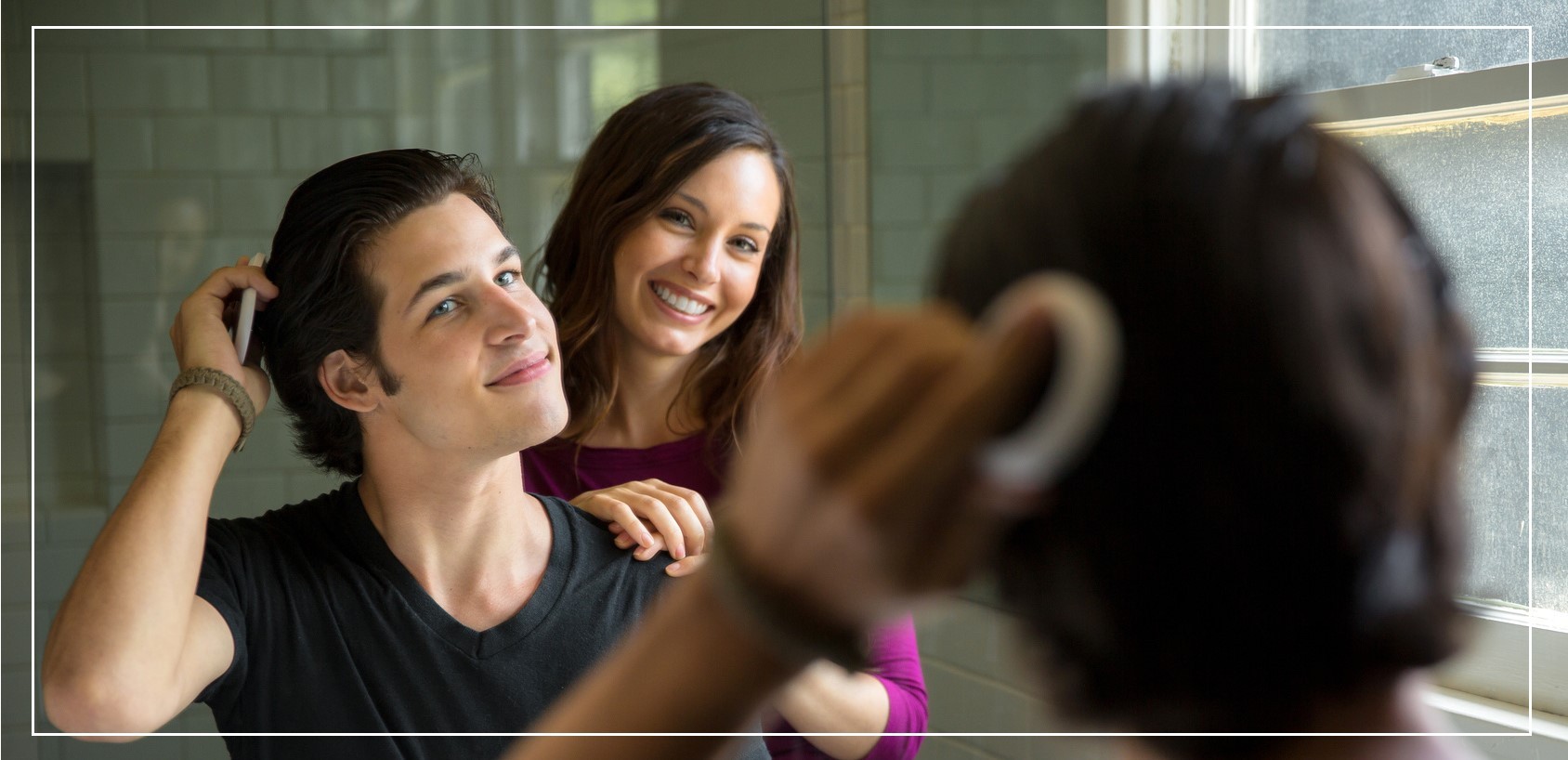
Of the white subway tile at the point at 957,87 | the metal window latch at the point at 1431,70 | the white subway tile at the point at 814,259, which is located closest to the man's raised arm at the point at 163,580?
the white subway tile at the point at 814,259

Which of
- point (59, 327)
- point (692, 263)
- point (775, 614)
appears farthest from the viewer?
point (59, 327)

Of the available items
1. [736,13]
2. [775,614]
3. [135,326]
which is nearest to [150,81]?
[135,326]

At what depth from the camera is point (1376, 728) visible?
0.26 m

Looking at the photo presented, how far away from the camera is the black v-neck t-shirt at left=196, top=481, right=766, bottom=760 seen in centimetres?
73

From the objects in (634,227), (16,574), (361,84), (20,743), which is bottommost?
(20,743)

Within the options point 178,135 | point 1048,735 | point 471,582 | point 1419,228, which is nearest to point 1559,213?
point 1048,735

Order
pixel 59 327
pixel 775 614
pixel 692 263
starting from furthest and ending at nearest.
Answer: pixel 59 327
pixel 692 263
pixel 775 614

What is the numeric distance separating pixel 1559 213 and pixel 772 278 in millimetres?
533

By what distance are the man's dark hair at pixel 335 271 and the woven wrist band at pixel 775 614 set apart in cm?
51

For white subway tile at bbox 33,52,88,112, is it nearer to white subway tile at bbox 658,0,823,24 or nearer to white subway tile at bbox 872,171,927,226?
white subway tile at bbox 658,0,823,24

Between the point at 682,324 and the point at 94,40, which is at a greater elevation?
the point at 94,40

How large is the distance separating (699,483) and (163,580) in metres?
0.32

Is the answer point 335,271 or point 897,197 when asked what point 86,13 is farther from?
point 897,197

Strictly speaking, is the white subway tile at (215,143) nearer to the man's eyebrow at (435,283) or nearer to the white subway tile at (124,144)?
the white subway tile at (124,144)
